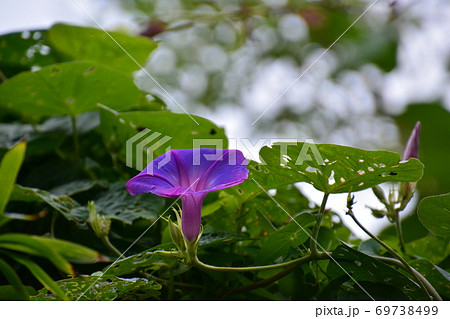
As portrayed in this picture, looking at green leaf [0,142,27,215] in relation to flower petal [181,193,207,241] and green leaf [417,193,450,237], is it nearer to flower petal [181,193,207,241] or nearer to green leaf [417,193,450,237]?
flower petal [181,193,207,241]

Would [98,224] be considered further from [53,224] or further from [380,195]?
[380,195]

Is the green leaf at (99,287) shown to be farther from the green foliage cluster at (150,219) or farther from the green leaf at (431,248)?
the green leaf at (431,248)

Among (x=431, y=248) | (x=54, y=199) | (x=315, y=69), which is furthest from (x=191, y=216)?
(x=315, y=69)

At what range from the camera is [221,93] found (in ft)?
5.55

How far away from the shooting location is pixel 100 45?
61 cm

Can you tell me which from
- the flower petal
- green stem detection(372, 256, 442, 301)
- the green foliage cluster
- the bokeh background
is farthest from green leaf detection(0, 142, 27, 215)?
the bokeh background

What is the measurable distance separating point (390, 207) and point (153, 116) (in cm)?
21

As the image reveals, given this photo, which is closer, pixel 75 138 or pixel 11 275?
pixel 11 275

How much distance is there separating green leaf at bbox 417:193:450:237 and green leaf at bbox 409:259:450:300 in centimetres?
3

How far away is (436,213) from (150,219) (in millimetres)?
223

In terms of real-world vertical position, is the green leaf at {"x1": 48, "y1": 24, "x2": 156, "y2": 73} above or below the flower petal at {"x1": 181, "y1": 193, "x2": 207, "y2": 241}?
above

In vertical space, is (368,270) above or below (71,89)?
below

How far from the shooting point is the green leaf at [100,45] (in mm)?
588

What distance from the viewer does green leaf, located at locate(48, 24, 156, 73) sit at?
0.59 metres
